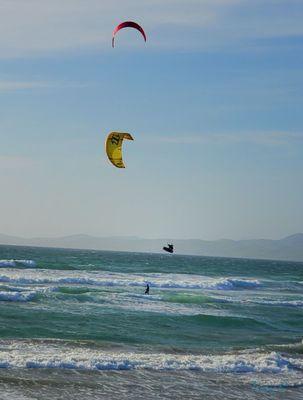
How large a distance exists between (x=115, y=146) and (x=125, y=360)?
21.2 ft

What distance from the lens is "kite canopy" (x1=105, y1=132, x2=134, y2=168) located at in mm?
18484

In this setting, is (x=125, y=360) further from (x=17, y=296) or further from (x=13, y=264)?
(x=13, y=264)

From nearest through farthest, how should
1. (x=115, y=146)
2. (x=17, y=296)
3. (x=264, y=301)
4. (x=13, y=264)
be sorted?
(x=115, y=146) < (x=17, y=296) < (x=264, y=301) < (x=13, y=264)

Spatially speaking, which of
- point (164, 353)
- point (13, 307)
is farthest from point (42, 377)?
point (13, 307)

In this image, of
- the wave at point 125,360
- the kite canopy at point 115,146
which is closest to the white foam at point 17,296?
the wave at point 125,360

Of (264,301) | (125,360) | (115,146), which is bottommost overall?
(125,360)

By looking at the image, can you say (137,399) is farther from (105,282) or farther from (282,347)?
(105,282)

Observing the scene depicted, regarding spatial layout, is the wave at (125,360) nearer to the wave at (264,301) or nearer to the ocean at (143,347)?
the ocean at (143,347)

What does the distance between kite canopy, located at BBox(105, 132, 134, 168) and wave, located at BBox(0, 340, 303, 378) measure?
544 cm

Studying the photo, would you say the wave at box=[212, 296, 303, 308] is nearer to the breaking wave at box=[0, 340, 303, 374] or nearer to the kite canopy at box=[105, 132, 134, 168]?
the breaking wave at box=[0, 340, 303, 374]

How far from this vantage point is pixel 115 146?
62.3 ft

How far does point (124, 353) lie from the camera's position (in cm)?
1756

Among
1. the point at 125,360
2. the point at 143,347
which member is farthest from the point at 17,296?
the point at 125,360

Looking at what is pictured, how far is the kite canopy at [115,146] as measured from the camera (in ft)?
60.6
